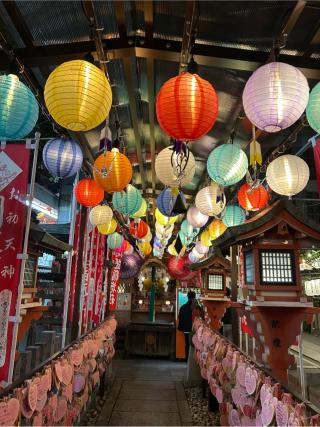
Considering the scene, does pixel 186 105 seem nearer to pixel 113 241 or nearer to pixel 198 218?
pixel 198 218

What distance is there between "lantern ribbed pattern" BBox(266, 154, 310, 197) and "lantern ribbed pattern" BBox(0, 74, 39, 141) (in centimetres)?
355

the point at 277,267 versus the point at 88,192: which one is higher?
the point at 88,192

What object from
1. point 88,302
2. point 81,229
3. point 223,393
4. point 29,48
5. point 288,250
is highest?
point 29,48

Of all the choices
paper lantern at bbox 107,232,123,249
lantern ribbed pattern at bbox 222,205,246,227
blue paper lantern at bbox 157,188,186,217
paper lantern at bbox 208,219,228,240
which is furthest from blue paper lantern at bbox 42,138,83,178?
paper lantern at bbox 107,232,123,249

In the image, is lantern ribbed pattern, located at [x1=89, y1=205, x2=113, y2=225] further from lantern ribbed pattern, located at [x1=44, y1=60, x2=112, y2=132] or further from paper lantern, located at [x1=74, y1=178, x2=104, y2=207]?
lantern ribbed pattern, located at [x1=44, y1=60, x2=112, y2=132]

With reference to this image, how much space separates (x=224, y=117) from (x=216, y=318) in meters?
8.18

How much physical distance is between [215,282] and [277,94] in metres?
10.2

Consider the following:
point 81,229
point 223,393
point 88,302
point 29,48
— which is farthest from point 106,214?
point 223,393

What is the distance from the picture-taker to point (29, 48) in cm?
479

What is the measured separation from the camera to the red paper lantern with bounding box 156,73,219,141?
3344 mm

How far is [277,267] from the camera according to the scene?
20.1 ft

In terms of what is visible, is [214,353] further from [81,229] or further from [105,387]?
[105,387]

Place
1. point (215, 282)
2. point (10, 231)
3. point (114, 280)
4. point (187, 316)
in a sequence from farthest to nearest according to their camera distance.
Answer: point (114, 280)
point (187, 316)
point (215, 282)
point (10, 231)

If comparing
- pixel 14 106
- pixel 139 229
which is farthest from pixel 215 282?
pixel 14 106
